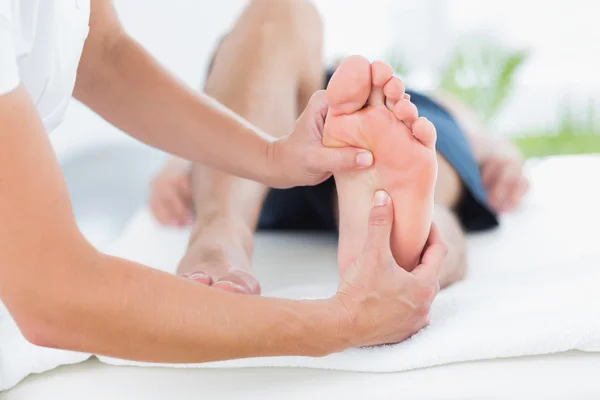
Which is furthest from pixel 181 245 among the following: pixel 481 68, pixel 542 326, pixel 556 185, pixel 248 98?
pixel 481 68

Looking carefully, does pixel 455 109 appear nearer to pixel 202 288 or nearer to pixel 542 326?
pixel 542 326

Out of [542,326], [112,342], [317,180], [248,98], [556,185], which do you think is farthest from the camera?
[556,185]

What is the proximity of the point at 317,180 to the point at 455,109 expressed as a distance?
0.76 m

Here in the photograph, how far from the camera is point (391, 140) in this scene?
0.86 m

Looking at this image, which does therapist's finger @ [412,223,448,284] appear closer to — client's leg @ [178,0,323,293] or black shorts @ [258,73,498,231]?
client's leg @ [178,0,323,293]

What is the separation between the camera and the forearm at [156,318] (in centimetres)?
65

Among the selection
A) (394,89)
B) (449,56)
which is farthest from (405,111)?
(449,56)

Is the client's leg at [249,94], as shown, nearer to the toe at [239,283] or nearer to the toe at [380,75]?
the toe at [239,283]

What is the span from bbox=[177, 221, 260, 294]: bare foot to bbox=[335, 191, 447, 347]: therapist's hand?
0.18 meters

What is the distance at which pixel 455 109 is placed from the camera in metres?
1.66

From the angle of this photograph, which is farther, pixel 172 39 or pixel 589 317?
pixel 172 39

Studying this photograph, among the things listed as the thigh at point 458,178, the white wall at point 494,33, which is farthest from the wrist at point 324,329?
the white wall at point 494,33

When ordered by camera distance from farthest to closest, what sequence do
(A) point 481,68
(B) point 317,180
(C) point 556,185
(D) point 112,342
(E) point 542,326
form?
(A) point 481,68 → (C) point 556,185 → (B) point 317,180 → (E) point 542,326 → (D) point 112,342

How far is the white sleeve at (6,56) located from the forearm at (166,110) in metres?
0.36
